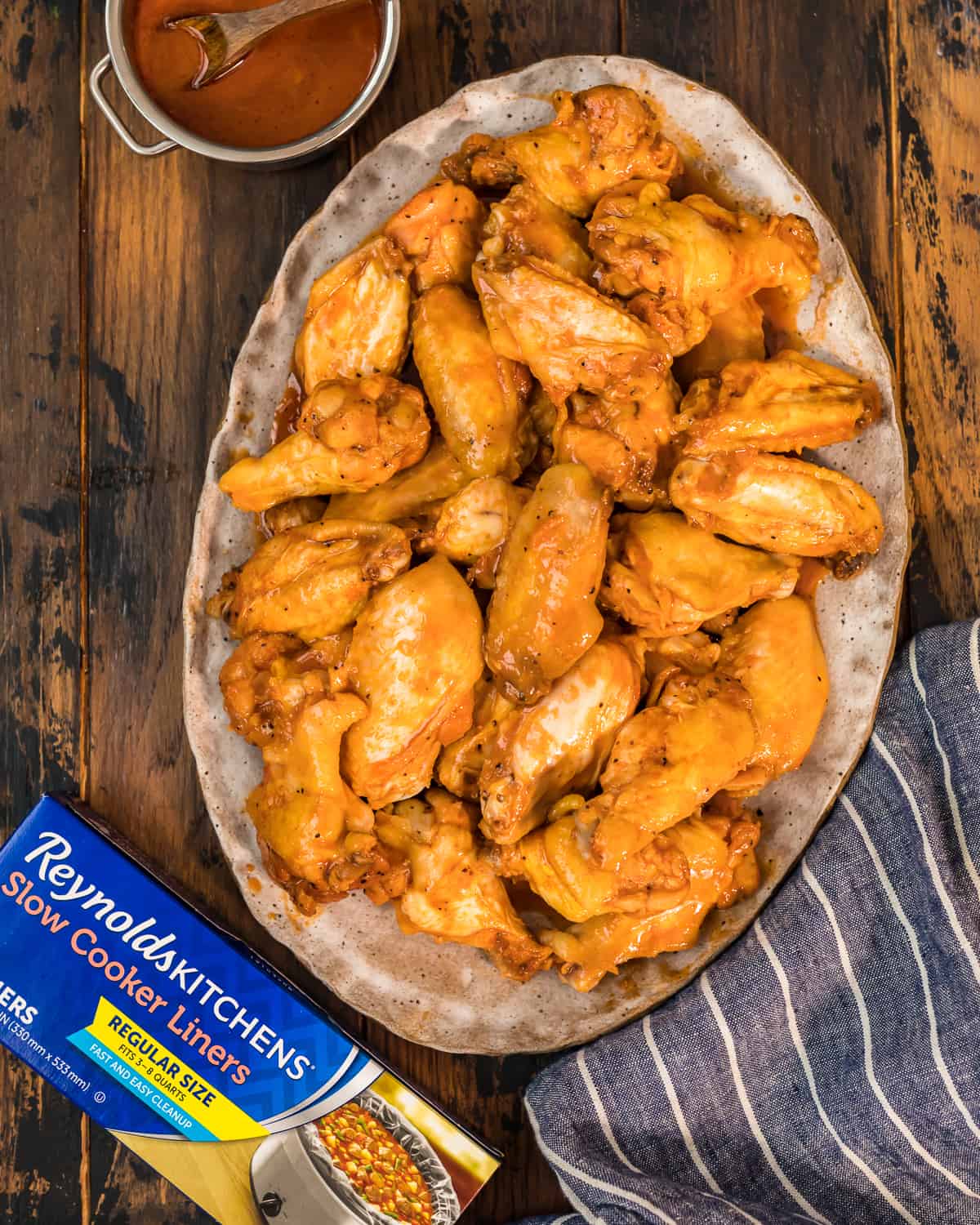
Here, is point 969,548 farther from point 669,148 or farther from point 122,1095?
point 122,1095

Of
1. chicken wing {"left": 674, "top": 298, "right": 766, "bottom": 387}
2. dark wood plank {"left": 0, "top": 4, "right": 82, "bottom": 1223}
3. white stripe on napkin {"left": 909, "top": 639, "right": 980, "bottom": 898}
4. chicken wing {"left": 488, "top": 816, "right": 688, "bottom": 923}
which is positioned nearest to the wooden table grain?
dark wood plank {"left": 0, "top": 4, "right": 82, "bottom": 1223}

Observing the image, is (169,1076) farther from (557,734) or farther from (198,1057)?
(557,734)

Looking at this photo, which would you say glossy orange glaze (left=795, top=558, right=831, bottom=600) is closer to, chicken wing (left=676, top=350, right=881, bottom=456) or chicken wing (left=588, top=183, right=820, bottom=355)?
chicken wing (left=676, top=350, right=881, bottom=456)

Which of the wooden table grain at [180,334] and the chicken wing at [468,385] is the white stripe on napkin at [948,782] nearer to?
the wooden table grain at [180,334]

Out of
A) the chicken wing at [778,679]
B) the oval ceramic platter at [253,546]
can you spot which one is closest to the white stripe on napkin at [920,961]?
the oval ceramic platter at [253,546]

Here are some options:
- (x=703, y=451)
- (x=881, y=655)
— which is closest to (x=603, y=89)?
(x=703, y=451)
